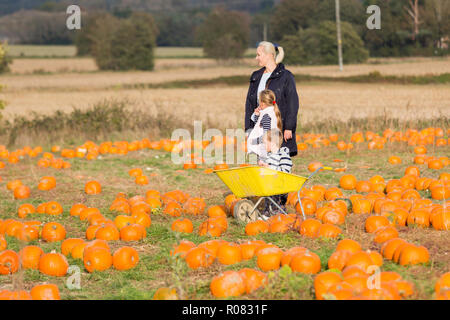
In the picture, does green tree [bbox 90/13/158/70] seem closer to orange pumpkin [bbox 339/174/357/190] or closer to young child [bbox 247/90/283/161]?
orange pumpkin [bbox 339/174/357/190]

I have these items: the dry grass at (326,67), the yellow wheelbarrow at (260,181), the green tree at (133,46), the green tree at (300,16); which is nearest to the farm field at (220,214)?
the yellow wheelbarrow at (260,181)

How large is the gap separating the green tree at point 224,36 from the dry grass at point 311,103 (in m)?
28.1

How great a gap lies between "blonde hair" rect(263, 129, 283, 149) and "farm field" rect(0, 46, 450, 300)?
0.78 metres

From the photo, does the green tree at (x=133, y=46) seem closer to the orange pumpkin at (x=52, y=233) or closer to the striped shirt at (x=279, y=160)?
the striped shirt at (x=279, y=160)

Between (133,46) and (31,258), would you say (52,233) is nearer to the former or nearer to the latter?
(31,258)

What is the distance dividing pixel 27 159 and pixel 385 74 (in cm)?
2207

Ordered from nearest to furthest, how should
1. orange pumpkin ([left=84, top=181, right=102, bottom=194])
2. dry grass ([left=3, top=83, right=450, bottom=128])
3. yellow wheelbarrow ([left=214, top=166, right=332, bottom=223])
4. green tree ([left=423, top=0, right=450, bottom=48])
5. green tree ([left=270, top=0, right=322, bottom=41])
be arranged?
yellow wheelbarrow ([left=214, top=166, right=332, bottom=223])
orange pumpkin ([left=84, top=181, right=102, bottom=194])
dry grass ([left=3, top=83, right=450, bottom=128])
green tree ([left=423, top=0, right=450, bottom=48])
green tree ([left=270, top=0, right=322, bottom=41])

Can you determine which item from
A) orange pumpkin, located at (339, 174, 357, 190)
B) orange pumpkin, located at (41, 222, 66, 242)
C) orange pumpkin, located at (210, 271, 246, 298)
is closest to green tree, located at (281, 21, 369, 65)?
orange pumpkin, located at (339, 174, 357, 190)

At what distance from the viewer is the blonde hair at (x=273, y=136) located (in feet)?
20.4

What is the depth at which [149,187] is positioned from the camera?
866 cm

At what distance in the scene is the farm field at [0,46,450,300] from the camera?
12.8 feet

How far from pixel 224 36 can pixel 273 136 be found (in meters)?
52.7

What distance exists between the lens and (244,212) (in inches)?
240
